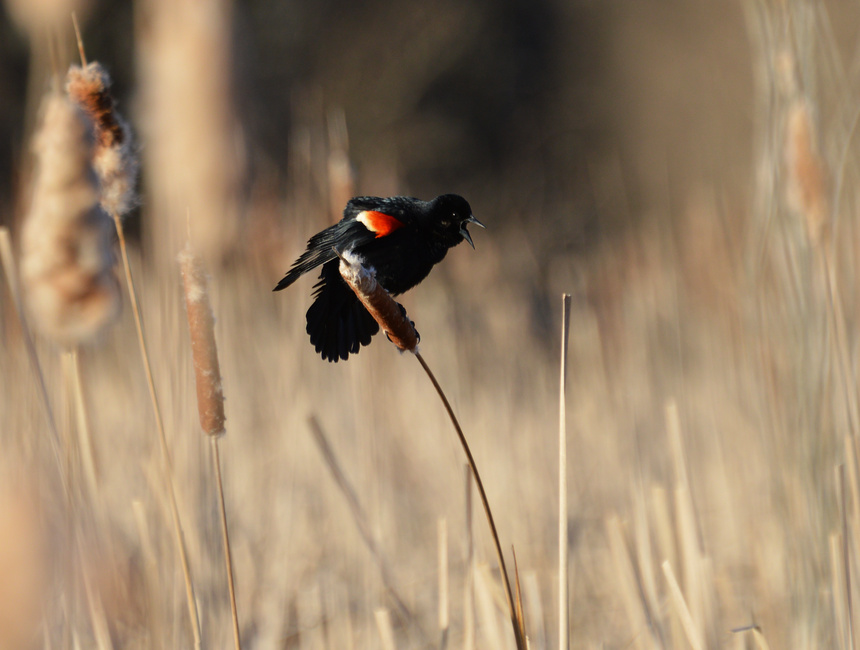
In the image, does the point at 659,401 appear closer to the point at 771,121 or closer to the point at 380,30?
the point at 771,121

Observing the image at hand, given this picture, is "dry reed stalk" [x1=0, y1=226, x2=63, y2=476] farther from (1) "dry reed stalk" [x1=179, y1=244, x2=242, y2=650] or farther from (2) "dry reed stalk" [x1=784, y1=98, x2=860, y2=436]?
(2) "dry reed stalk" [x1=784, y1=98, x2=860, y2=436]

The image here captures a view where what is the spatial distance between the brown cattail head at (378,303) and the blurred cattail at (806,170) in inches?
21.1

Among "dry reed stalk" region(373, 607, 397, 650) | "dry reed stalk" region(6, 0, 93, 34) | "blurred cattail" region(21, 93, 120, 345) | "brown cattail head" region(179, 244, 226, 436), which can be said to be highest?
"dry reed stalk" region(6, 0, 93, 34)

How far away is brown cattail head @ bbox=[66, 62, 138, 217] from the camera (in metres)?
0.46

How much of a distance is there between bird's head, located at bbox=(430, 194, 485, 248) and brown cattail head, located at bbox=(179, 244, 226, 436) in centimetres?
13

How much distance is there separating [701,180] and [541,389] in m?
3.05

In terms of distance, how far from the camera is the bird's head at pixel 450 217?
1.19 feet

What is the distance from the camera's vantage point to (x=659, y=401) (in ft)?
5.47

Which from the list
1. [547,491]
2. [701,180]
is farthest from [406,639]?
[701,180]

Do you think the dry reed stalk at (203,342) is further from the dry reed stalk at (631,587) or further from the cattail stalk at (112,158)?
the dry reed stalk at (631,587)

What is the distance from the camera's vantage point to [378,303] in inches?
11.0

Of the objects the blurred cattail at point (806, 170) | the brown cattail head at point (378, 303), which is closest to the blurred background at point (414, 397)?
the blurred cattail at point (806, 170)

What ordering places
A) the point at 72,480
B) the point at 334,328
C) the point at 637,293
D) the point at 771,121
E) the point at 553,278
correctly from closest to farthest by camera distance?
the point at 334,328
the point at 72,480
the point at 771,121
the point at 637,293
the point at 553,278

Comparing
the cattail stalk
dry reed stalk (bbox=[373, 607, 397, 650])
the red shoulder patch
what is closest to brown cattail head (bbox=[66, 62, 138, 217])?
the cattail stalk
